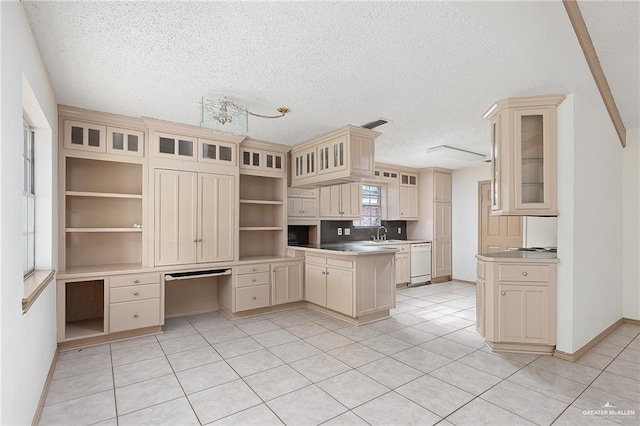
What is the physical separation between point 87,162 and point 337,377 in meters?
3.65

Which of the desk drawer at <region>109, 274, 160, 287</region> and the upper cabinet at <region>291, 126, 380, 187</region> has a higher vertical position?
the upper cabinet at <region>291, 126, 380, 187</region>

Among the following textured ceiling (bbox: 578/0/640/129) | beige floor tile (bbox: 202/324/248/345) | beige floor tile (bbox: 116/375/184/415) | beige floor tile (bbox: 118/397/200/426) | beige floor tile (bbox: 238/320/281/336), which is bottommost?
beige floor tile (bbox: 238/320/281/336)

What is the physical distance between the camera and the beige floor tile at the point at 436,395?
7.29 feet

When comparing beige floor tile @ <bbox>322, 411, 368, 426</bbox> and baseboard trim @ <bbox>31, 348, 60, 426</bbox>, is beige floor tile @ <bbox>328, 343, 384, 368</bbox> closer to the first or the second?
beige floor tile @ <bbox>322, 411, 368, 426</bbox>

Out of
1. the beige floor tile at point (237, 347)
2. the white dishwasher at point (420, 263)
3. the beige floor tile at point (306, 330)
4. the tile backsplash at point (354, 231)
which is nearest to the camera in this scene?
the beige floor tile at point (237, 347)

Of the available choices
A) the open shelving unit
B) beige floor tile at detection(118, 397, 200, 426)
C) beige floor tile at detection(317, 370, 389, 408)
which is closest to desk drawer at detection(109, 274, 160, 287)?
the open shelving unit

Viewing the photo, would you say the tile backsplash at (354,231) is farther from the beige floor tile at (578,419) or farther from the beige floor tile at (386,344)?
the beige floor tile at (578,419)

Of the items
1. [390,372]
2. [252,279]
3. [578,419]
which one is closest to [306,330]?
[252,279]

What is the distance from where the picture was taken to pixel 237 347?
332 cm

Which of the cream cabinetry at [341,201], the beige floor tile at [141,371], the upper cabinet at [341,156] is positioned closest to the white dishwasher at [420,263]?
the cream cabinetry at [341,201]

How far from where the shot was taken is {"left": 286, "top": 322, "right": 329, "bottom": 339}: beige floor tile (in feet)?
12.1

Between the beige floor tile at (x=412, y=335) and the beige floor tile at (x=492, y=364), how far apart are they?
518 millimetres

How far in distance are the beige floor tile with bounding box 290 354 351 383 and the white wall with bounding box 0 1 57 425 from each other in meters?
1.78

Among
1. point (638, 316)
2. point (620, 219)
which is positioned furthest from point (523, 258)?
point (638, 316)
